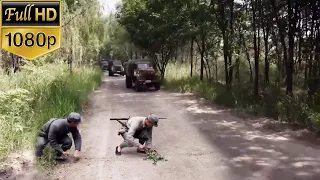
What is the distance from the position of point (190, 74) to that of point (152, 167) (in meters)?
15.6

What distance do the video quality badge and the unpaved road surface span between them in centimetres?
240

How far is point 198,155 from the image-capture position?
7336mm

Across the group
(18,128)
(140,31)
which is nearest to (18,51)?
(18,128)

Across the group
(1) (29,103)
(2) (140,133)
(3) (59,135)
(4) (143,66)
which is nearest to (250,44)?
(4) (143,66)

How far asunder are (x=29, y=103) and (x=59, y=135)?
2672 millimetres

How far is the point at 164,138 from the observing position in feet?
29.0

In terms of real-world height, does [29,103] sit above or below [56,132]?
above

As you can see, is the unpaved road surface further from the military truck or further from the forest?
the military truck

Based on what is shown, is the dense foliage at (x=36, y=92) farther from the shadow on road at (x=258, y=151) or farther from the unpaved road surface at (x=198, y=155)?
the shadow on road at (x=258, y=151)

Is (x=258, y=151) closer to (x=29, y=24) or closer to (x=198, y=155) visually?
(x=198, y=155)

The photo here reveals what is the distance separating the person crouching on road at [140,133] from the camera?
23.6ft

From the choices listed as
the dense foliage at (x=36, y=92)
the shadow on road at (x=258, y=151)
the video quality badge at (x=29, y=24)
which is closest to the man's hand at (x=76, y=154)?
the dense foliage at (x=36, y=92)

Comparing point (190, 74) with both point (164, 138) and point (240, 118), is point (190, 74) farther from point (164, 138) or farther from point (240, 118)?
point (164, 138)

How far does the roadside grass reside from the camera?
9.77m
